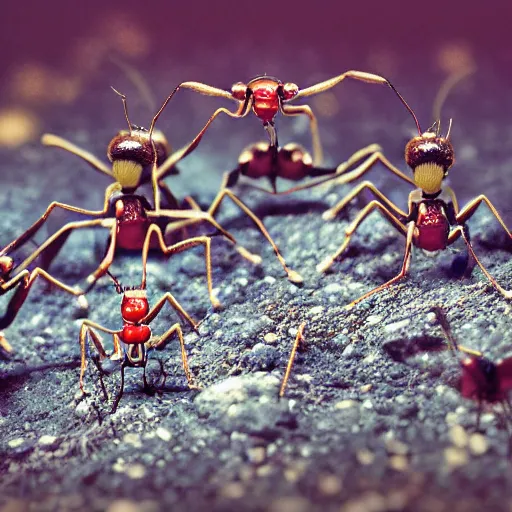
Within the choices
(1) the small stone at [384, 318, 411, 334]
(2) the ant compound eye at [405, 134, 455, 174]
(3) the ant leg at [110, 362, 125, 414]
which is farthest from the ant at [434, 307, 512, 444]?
(3) the ant leg at [110, 362, 125, 414]

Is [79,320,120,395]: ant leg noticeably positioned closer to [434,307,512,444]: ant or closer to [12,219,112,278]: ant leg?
[12,219,112,278]: ant leg

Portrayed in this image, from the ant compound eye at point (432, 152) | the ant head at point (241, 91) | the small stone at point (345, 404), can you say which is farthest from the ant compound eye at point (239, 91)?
the small stone at point (345, 404)

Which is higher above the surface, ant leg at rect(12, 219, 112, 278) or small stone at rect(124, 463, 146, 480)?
ant leg at rect(12, 219, 112, 278)

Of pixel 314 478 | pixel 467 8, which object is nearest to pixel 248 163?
pixel 314 478

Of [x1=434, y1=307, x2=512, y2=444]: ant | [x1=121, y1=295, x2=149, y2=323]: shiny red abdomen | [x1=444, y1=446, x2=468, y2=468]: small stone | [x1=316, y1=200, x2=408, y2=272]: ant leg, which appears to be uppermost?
[x1=316, y1=200, x2=408, y2=272]: ant leg

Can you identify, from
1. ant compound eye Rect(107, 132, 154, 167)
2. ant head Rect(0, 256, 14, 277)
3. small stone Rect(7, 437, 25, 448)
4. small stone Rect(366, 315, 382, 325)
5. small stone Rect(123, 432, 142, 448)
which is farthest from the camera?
ant compound eye Rect(107, 132, 154, 167)

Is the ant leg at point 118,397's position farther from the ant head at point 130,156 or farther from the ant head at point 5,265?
the ant head at point 130,156
